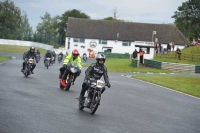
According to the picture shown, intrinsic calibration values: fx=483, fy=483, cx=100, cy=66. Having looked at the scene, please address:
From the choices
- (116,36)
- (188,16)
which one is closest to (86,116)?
(116,36)

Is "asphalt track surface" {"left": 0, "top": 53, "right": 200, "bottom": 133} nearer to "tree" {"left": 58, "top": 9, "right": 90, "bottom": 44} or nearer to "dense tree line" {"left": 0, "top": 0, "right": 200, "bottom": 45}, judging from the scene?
"dense tree line" {"left": 0, "top": 0, "right": 200, "bottom": 45}

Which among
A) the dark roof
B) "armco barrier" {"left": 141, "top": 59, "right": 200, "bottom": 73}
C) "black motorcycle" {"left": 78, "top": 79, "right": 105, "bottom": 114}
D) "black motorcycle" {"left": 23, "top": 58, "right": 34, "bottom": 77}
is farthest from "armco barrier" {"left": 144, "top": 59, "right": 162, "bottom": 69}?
the dark roof

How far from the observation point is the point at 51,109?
1320cm

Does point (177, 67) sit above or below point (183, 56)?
below

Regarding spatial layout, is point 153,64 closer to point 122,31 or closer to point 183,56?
point 183,56

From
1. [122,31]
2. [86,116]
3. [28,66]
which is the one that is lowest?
[86,116]

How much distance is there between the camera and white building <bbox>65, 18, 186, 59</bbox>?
3959 inches

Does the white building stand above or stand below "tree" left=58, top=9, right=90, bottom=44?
below

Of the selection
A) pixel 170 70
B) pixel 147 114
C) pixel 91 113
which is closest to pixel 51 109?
pixel 91 113

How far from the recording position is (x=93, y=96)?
43.0ft

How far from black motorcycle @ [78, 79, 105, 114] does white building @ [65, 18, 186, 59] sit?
86.4m

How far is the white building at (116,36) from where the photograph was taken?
3959 inches

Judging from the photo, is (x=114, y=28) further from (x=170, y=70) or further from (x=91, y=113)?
(x=91, y=113)

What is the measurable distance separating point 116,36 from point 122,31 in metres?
1.89
